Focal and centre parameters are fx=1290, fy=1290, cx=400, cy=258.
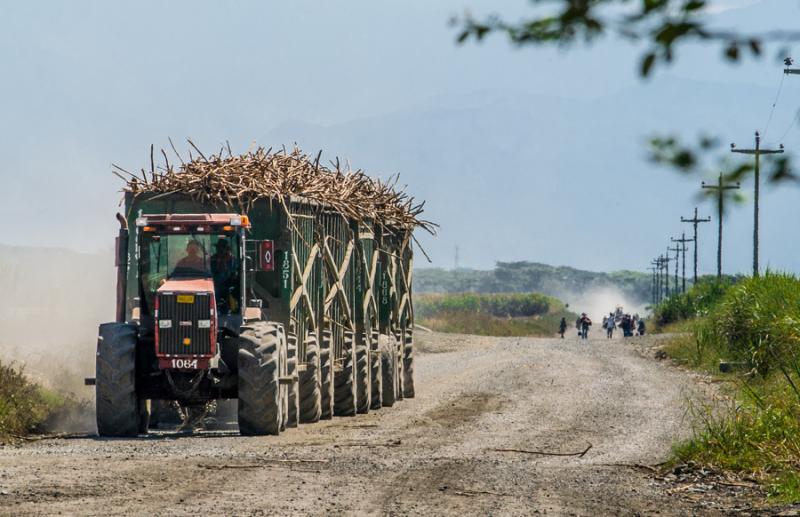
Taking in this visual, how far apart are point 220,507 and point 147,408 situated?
26.0 ft

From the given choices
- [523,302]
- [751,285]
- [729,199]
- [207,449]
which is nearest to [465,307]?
[523,302]

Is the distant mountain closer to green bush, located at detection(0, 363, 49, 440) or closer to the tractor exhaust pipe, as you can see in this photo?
green bush, located at detection(0, 363, 49, 440)

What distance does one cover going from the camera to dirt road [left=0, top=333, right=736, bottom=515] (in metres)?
10.9

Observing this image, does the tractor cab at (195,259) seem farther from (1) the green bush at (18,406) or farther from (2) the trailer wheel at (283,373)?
(1) the green bush at (18,406)

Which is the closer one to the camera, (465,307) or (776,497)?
(776,497)

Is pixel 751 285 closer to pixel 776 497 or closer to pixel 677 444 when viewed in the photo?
pixel 677 444

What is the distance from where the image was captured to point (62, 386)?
2544cm

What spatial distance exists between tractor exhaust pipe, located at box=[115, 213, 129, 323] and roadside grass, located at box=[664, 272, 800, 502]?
7686mm

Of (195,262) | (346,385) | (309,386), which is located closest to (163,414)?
(309,386)

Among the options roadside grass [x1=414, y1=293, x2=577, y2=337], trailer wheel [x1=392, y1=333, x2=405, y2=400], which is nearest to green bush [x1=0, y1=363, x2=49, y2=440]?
trailer wheel [x1=392, y1=333, x2=405, y2=400]

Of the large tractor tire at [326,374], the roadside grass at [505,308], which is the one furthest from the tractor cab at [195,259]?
the roadside grass at [505,308]

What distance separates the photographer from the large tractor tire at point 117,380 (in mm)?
16562

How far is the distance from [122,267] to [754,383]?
13.5 m

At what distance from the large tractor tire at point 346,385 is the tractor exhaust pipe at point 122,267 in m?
5.24
